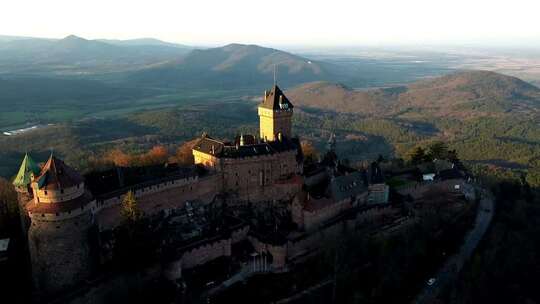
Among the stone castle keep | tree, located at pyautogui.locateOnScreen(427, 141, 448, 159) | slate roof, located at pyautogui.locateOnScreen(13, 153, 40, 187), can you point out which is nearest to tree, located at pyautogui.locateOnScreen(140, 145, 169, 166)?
the stone castle keep

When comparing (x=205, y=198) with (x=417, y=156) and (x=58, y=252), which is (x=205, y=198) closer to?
(x=58, y=252)

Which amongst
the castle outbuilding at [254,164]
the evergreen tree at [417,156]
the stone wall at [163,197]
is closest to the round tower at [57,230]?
the stone wall at [163,197]

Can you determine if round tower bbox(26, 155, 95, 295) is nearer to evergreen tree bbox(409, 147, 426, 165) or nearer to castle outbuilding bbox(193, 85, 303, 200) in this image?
castle outbuilding bbox(193, 85, 303, 200)

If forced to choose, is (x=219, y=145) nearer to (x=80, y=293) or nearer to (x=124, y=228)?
(x=124, y=228)

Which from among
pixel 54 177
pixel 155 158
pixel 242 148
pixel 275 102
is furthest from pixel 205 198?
pixel 155 158

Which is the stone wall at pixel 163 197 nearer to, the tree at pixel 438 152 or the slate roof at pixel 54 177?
the slate roof at pixel 54 177

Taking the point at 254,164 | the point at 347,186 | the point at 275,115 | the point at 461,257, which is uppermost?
the point at 275,115

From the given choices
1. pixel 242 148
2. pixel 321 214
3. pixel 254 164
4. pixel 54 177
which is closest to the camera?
pixel 54 177
